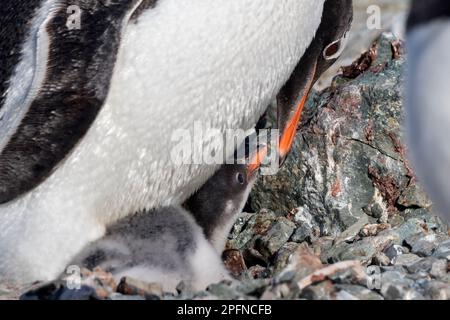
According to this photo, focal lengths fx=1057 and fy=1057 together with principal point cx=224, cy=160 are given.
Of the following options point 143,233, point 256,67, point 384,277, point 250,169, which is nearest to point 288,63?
point 256,67

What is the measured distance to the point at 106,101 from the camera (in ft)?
12.5

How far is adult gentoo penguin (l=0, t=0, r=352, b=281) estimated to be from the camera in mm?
3766

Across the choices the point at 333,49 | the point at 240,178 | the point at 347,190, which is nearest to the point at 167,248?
the point at 240,178

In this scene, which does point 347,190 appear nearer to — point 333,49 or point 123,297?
point 333,49

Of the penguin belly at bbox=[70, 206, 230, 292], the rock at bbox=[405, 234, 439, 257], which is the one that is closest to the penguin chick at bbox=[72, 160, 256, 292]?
the penguin belly at bbox=[70, 206, 230, 292]

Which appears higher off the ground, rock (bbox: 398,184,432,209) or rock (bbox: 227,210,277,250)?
rock (bbox: 398,184,432,209)

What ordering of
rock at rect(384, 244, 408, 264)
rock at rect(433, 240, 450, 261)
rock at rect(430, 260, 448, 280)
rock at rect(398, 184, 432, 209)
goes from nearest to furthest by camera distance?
rock at rect(430, 260, 448, 280) → rock at rect(433, 240, 450, 261) → rock at rect(384, 244, 408, 264) → rock at rect(398, 184, 432, 209)

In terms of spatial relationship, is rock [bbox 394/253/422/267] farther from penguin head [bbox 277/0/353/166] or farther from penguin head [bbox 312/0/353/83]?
penguin head [bbox 312/0/353/83]

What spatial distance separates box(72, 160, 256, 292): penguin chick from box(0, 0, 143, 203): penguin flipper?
0.36m

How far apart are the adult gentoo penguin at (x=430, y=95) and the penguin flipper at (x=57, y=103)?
129 centimetres

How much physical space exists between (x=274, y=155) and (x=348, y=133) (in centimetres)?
35

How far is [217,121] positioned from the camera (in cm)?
404
